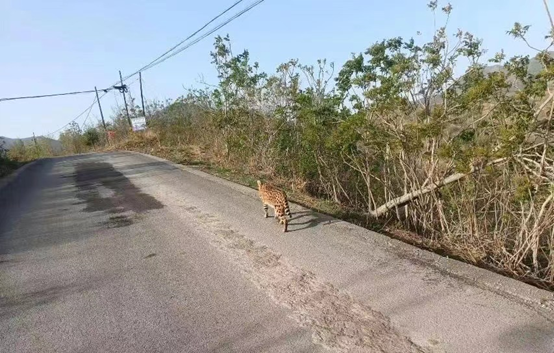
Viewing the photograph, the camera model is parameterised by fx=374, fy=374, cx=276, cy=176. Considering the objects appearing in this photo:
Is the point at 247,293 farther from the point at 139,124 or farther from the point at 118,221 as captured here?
the point at 139,124

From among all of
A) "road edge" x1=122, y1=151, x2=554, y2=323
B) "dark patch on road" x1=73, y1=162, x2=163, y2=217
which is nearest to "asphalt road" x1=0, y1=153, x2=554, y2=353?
"road edge" x1=122, y1=151, x2=554, y2=323

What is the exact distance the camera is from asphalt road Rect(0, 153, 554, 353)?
Result: 2953mm

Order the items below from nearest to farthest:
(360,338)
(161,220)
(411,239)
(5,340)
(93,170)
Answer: (360,338) < (5,340) < (411,239) < (161,220) < (93,170)

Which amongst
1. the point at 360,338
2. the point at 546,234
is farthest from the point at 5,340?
the point at 546,234

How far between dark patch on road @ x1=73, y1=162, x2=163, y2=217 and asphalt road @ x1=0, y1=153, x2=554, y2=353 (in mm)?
1028

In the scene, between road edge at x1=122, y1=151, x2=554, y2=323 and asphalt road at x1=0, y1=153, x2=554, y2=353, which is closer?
asphalt road at x1=0, y1=153, x2=554, y2=353

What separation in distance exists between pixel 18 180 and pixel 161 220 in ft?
31.6

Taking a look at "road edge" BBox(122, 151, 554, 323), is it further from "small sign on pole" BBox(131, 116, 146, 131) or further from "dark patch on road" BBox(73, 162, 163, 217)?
"small sign on pole" BBox(131, 116, 146, 131)

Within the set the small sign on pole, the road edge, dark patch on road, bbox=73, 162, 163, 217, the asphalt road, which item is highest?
the small sign on pole

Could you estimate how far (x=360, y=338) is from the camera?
2.91 metres

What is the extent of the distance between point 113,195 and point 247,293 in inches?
249

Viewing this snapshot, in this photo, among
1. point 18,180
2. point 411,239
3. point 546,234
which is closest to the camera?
point 546,234

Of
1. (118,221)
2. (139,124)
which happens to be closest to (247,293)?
(118,221)

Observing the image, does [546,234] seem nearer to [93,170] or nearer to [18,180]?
[93,170]
